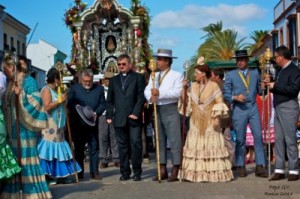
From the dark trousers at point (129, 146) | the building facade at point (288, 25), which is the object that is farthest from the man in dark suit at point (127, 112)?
the building facade at point (288, 25)

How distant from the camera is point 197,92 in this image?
10086mm

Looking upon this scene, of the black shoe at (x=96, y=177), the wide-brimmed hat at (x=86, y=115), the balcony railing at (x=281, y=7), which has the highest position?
the balcony railing at (x=281, y=7)

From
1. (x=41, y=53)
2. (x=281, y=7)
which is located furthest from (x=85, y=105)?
(x=41, y=53)

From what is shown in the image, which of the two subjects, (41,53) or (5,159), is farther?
(41,53)

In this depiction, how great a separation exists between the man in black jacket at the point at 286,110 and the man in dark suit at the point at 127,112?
214 centimetres

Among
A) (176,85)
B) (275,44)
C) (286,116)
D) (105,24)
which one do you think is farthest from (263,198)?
(275,44)

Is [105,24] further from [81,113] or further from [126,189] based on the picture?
[126,189]

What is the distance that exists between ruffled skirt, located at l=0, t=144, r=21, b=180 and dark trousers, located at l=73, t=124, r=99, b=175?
124 inches

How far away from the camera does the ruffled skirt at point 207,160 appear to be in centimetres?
981

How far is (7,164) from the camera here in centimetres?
754

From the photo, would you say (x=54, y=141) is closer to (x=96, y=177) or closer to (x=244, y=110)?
(x=96, y=177)

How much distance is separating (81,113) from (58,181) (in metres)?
1.19

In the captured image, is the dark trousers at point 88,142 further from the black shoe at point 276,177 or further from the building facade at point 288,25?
the building facade at point 288,25

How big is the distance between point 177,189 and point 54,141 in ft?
7.64
